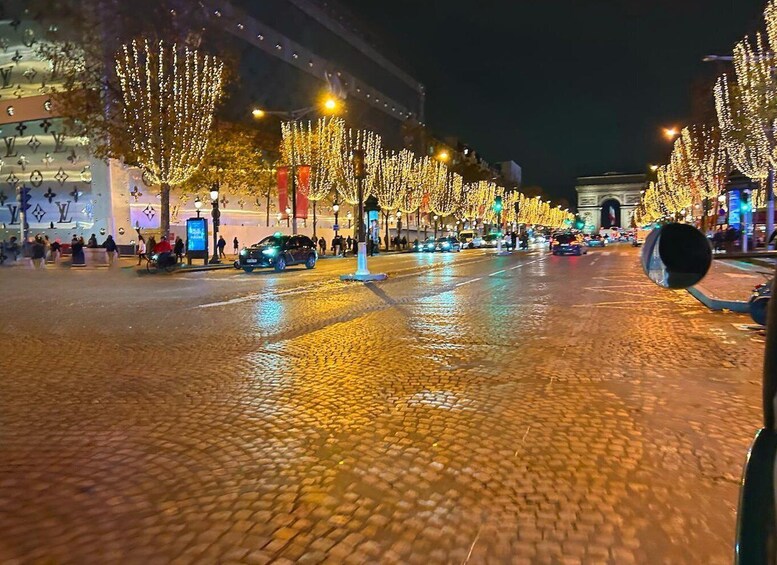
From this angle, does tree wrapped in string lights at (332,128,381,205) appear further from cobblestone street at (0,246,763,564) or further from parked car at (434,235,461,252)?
cobblestone street at (0,246,763,564)

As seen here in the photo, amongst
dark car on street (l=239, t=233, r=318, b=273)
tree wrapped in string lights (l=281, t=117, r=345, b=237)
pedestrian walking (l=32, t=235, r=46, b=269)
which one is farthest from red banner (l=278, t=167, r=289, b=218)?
pedestrian walking (l=32, t=235, r=46, b=269)

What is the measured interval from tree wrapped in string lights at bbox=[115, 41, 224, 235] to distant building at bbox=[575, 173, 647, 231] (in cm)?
14932

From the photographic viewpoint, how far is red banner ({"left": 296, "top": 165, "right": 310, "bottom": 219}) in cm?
4184

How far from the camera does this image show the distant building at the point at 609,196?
16786cm

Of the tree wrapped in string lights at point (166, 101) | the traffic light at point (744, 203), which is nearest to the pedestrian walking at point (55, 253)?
the tree wrapped in string lights at point (166, 101)

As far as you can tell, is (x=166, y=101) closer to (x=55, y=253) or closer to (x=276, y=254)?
(x=276, y=254)

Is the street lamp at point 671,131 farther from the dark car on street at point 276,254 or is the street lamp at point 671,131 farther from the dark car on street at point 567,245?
the dark car on street at point 276,254

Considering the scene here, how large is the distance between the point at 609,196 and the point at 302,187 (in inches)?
5723

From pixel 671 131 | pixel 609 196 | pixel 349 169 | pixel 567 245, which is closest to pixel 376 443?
pixel 567 245

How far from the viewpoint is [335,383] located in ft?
22.9

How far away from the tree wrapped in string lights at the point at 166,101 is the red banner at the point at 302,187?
9.17 m

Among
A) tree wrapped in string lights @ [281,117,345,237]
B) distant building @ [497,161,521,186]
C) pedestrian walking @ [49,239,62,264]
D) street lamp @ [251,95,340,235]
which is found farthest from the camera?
distant building @ [497,161,521,186]

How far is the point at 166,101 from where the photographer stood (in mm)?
32156

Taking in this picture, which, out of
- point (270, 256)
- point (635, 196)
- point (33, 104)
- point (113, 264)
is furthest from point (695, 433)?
point (635, 196)
